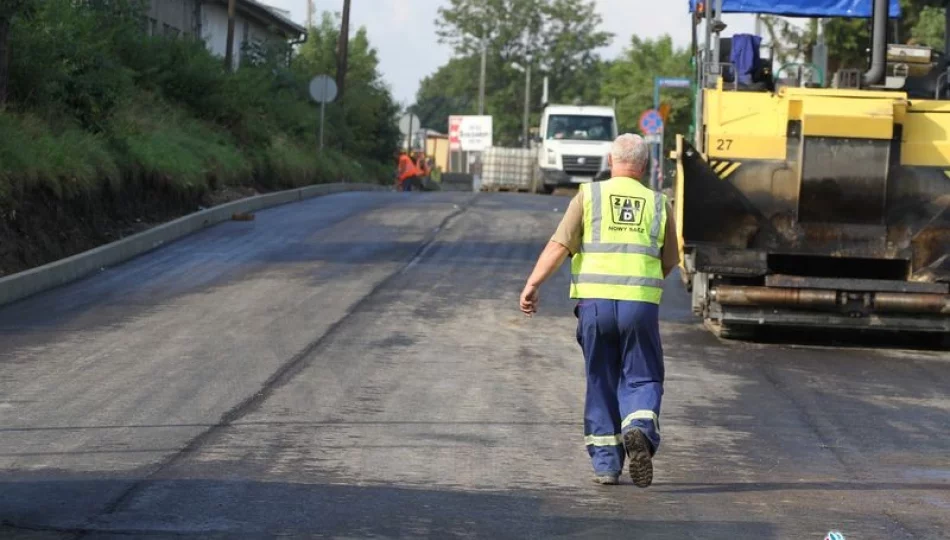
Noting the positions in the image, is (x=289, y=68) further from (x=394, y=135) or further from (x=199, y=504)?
(x=199, y=504)

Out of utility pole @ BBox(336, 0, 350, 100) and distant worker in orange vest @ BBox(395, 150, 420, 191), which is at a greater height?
utility pole @ BBox(336, 0, 350, 100)

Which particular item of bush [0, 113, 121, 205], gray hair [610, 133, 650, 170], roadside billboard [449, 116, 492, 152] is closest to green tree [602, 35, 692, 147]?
roadside billboard [449, 116, 492, 152]

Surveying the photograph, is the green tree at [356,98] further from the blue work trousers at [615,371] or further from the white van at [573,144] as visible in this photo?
the blue work trousers at [615,371]

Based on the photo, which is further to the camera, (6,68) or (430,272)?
(6,68)

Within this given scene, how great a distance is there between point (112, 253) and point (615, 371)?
11.6 meters

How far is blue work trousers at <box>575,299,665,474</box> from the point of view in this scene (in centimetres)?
779

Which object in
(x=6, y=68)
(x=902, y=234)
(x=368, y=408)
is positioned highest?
(x=6, y=68)

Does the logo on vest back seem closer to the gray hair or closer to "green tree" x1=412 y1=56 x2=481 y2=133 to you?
the gray hair

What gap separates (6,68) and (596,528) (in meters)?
14.4

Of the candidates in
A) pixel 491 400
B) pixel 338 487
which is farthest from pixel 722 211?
pixel 338 487

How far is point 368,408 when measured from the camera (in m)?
9.88

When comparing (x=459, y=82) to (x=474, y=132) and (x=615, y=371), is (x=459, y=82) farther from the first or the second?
(x=615, y=371)

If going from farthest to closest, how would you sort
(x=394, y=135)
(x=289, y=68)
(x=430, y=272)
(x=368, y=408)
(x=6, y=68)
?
1. (x=394, y=135)
2. (x=289, y=68)
3. (x=6, y=68)
4. (x=430, y=272)
5. (x=368, y=408)

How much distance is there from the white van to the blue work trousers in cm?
3387
